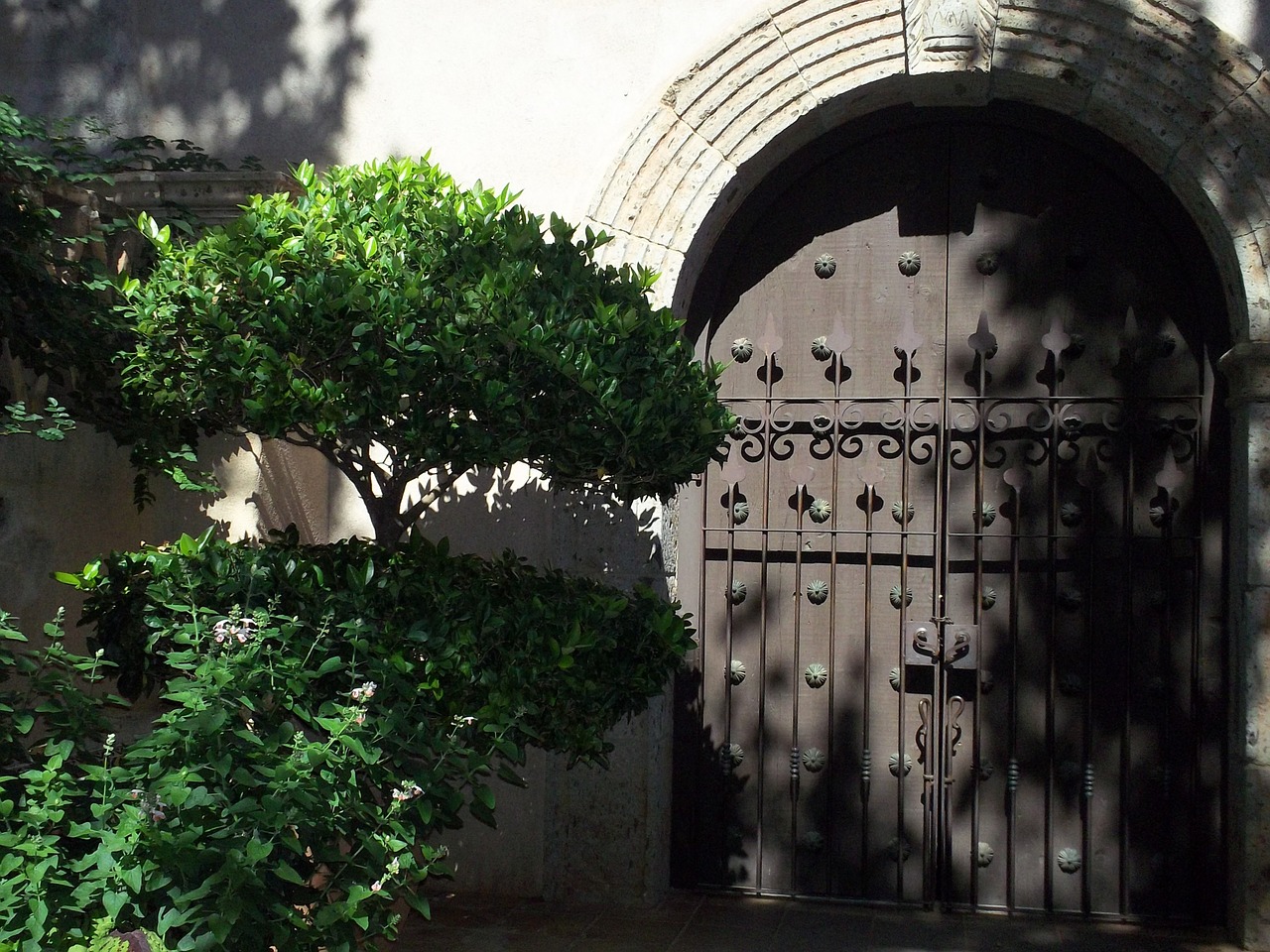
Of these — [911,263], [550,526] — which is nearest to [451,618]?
[550,526]

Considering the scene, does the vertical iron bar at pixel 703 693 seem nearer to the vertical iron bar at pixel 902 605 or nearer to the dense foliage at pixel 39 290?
the vertical iron bar at pixel 902 605

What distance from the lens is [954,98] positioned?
16.3ft

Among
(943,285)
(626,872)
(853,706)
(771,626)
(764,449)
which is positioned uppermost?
(943,285)

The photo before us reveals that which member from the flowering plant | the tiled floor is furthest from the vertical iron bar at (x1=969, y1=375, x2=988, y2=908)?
the flowering plant

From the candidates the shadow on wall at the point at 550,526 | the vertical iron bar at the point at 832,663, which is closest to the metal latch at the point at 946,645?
the vertical iron bar at the point at 832,663

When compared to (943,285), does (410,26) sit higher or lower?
higher

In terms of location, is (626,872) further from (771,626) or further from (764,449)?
(764,449)

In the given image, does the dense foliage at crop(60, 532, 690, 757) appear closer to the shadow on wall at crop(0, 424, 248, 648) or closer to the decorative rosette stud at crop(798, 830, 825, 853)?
the shadow on wall at crop(0, 424, 248, 648)

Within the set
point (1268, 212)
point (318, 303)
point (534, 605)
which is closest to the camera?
point (318, 303)

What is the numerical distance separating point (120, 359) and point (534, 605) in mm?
1565

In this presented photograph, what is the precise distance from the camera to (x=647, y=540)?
4.86 metres

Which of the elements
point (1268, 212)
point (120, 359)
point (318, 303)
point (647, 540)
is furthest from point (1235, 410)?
point (120, 359)

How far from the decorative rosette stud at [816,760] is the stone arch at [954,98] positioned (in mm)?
1923

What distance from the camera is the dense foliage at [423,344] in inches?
134
